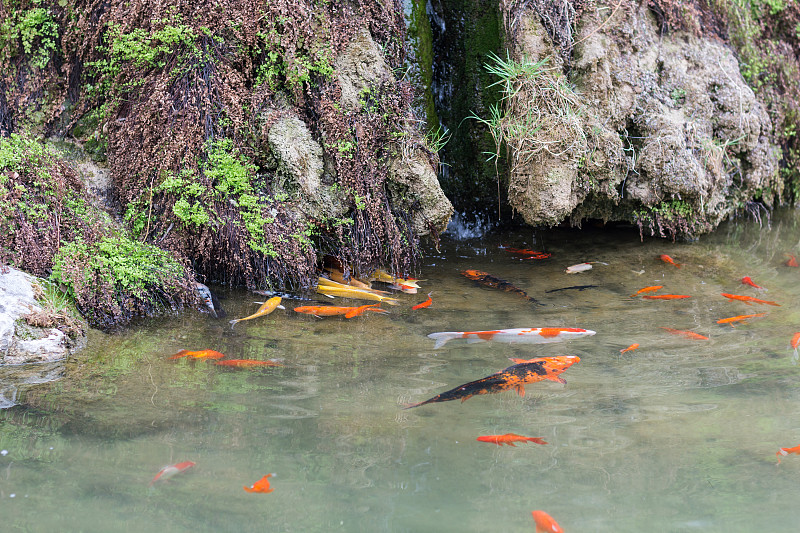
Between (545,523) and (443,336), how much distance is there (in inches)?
77.1

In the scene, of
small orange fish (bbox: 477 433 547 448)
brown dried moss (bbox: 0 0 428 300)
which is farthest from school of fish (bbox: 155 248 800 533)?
brown dried moss (bbox: 0 0 428 300)

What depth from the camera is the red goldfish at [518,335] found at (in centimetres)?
423

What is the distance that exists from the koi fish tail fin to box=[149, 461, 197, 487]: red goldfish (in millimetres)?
1831

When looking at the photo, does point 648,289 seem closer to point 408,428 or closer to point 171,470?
point 408,428

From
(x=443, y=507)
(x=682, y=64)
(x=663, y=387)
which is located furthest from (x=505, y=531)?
(x=682, y=64)

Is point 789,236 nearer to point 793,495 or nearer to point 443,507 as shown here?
point 793,495

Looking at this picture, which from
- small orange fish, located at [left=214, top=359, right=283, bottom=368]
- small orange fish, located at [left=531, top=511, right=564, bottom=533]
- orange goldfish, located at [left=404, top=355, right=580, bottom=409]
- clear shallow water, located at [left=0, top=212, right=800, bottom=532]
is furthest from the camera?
small orange fish, located at [left=214, top=359, right=283, bottom=368]

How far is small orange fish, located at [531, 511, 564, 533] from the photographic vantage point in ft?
7.92

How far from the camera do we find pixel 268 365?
3920 millimetres

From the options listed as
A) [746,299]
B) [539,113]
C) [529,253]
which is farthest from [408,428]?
[529,253]

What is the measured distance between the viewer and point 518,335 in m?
4.26

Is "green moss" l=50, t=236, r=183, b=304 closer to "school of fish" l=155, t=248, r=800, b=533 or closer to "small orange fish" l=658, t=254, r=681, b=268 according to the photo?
"school of fish" l=155, t=248, r=800, b=533

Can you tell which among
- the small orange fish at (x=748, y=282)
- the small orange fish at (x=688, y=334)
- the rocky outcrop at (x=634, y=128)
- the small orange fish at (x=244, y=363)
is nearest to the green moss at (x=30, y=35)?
the small orange fish at (x=244, y=363)

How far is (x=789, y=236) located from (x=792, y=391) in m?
4.16
